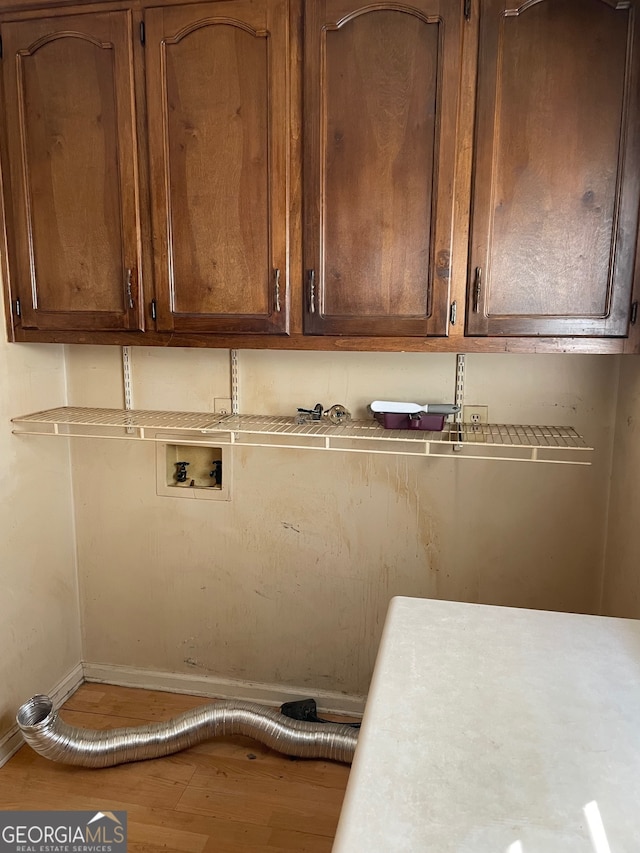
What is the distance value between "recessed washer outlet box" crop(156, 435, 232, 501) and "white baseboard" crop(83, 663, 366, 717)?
0.75 m

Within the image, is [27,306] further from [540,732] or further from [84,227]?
[540,732]

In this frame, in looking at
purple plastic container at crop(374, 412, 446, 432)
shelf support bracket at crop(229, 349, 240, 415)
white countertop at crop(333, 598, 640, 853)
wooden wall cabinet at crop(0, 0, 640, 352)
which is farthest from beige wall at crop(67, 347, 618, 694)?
white countertop at crop(333, 598, 640, 853)

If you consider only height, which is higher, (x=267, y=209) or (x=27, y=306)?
(x=267, y=209)

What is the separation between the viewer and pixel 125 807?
1878 mm

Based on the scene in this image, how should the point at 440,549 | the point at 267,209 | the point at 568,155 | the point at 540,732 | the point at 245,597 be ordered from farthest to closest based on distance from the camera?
the point at 245,597 < the point at 440,549 < the point at 267,209 < the point at 568,155 < the point at 540,732

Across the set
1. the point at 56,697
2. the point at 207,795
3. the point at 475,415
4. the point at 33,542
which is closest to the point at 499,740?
the point at 475,415

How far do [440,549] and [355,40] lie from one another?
1.61 m

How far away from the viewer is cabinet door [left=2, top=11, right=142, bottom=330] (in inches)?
69.7

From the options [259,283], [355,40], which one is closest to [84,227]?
[259,283]

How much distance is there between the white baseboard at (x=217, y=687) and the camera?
2324 millimetres

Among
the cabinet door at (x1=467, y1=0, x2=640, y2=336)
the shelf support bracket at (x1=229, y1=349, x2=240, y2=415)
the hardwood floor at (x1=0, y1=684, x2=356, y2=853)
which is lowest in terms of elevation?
the hardwood floor at (x1=0, y1=684, x2=356, y2=853)

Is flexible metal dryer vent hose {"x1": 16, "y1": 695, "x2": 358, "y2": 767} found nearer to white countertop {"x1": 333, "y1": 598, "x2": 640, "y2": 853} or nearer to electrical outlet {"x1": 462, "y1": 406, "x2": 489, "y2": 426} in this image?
white countertop {"x1": 333, "y1": 598, "x2": 640, "y2": 853}

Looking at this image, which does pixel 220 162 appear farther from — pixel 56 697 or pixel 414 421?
pixel 56 697

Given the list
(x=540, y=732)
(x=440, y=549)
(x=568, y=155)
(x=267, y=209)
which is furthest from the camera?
(x=440, y=549)
